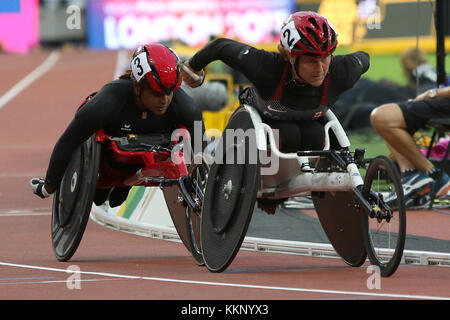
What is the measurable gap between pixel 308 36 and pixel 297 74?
0.88 ft

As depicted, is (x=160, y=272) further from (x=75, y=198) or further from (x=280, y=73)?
(x=280, y=73)

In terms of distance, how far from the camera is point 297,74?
8078mm

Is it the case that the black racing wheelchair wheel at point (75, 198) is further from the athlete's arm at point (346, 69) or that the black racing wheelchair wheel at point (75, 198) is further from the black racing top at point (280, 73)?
the athlete's arm at point (346, 69)

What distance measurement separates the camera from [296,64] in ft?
26.4

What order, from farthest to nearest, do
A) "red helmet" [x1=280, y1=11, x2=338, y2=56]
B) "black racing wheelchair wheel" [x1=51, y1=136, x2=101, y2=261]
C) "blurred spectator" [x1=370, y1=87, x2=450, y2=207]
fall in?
"blurred spectator" [x1=370, y1=87, x2=450, y2=207] < "black racing wheelchair wheel" [x1=51, y1=136, x2=101, y2=261] < "red helmet" [x1=280, y1=11, x2=338, y2=56]

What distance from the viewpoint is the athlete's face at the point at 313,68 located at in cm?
800

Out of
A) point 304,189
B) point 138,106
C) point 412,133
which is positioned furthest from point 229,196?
point 412,133

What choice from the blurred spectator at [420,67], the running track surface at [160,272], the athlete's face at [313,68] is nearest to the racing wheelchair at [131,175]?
the running track surface at [160,272]

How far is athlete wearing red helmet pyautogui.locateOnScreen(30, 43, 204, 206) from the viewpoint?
887 cm

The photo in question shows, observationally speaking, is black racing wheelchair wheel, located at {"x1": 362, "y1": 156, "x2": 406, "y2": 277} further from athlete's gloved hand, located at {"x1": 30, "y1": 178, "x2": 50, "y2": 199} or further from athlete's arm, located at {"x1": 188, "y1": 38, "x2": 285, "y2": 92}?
athlete's gloved hand, located at {"x1": 30, "y1": 178, "x2": 50, "y2": 199}

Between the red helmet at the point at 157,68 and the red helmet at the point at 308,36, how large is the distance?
1.04m

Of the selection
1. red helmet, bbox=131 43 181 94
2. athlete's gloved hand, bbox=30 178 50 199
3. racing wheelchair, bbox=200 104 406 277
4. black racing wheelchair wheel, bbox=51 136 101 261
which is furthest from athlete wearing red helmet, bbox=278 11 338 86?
athlete's gloved hand, bbox=30 178 50 199
